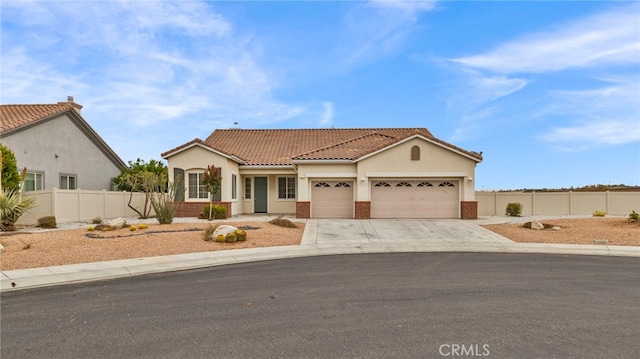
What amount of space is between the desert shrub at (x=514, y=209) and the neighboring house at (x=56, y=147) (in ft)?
91.3

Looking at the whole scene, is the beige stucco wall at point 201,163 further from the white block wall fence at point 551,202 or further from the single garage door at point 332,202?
the single garage door at point 332,202

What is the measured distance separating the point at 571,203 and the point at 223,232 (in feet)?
76.5

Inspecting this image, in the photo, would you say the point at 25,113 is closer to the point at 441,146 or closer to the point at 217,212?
the point at 217,212

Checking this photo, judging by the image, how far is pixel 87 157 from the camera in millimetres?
30516

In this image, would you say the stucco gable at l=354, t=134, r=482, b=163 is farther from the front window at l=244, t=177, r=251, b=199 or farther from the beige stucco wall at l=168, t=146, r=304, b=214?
the front window at l=244, t=177, r=251, b=199

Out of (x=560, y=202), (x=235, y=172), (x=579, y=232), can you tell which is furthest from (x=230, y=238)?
(x=560, y=202)

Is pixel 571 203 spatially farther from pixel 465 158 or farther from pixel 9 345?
pixel 9 345

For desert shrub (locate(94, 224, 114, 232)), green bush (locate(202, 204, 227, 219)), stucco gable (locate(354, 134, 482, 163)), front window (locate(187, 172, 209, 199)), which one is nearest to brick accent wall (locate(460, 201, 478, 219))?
stucco gable (locate(354, 134, 482, 163))

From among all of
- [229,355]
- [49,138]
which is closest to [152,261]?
[229,355]

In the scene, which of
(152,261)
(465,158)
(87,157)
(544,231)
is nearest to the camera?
(152,261)

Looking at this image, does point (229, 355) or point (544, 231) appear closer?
point (229, 355)

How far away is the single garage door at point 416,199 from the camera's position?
23.9 metres

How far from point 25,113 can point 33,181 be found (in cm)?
479
